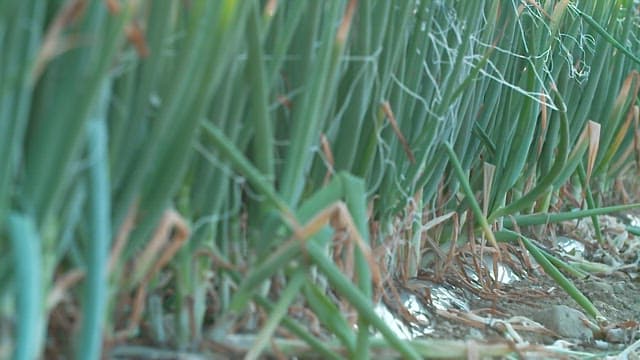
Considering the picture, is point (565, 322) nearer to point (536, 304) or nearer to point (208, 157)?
point (536, 304)

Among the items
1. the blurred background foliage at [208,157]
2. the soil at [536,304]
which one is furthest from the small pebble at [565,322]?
the blurred background foliage at [208,157]

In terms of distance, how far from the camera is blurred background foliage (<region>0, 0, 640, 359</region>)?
833 millimetres

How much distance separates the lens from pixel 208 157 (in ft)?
3.26

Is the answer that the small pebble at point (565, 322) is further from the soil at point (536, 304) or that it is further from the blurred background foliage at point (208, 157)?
the blurred background foliage at point (208, 157)

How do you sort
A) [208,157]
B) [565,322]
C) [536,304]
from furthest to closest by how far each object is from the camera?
[536,304]
[565,322]
[208,157]

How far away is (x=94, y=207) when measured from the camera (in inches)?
32.0

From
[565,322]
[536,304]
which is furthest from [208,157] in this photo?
[536,304]

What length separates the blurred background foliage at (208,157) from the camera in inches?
32.8

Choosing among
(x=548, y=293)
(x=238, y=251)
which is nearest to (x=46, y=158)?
(x=238, y=251)

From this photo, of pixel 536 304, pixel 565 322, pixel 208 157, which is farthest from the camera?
pixel 536 304

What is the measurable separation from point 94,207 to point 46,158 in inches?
2.6

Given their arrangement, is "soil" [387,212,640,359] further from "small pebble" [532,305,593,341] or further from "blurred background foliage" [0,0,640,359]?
"blurred background foliage" [0,0,640,359]

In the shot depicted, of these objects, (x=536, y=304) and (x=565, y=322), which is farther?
(x=536, y=304)

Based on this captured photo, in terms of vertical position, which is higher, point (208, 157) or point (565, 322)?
point (208, 157)
